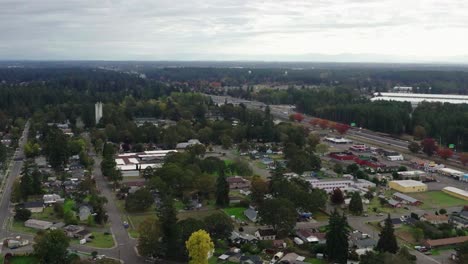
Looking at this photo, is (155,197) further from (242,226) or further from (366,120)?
(366,120)

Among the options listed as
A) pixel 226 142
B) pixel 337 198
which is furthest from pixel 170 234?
pixel 226 142

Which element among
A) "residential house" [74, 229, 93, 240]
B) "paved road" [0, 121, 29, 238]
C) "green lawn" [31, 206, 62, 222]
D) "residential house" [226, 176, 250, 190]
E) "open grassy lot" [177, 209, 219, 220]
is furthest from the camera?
"residential house" [226, 176, 250, 190]

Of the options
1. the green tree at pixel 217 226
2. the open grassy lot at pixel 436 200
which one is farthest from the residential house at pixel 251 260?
the open grassy lot at pixel 436 200

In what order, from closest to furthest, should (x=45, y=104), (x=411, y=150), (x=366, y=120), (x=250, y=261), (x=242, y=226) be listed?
(x=250, y=261) < (x=242, y=226) < (x=411, y=150) < (x=366, y=120) < (x=45, y=104)

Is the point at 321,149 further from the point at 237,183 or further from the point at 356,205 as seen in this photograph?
the point at 356,205

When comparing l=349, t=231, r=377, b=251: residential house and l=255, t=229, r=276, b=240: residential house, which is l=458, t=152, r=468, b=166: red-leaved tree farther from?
l=255, t=229, r=276, b=240: residential house

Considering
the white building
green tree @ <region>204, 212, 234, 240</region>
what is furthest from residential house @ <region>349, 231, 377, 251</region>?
the white building

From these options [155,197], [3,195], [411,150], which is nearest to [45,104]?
[3,195]
